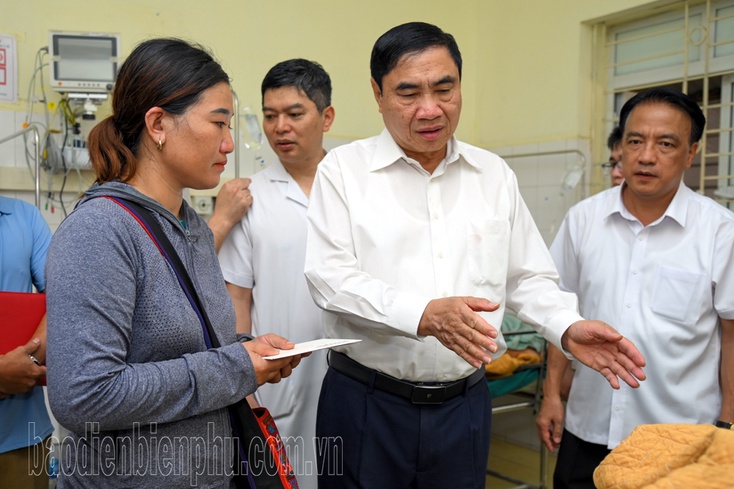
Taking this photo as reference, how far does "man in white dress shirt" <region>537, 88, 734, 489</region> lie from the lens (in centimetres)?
196

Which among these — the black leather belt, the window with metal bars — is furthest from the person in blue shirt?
the window with metal bars

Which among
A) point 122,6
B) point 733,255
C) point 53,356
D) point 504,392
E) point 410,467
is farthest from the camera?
point 122,6

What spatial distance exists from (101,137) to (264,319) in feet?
3.53

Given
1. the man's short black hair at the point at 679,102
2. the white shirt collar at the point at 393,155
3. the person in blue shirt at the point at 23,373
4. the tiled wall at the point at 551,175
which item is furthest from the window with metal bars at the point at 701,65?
the person in blue shirt at the point at 23,373

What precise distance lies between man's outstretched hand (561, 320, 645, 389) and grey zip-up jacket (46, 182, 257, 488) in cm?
80

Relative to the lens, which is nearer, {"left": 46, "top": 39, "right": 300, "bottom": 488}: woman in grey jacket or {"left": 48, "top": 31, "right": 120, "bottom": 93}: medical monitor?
{"left": 46, "top": 39, "right": 300, "bottom": 488}: woman in grey jacket

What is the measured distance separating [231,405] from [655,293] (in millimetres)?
1360

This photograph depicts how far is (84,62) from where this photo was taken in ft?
10.7

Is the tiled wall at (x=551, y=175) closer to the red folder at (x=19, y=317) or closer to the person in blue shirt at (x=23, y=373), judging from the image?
the person in blue shirt at (x=23, y=373)

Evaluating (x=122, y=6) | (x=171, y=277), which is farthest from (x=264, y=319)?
(x=122, y=6)

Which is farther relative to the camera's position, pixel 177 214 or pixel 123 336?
pixel 177 214

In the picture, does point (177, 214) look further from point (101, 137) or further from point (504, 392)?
point (504, 392)

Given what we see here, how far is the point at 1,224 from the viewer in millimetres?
1999

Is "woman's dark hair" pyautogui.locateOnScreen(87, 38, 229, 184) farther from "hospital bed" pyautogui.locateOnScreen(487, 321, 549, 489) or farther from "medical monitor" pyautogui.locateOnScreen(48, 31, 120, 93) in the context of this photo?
"hospital bed" pyautogui.locateOnScreen(487, 321, 549, 489)
